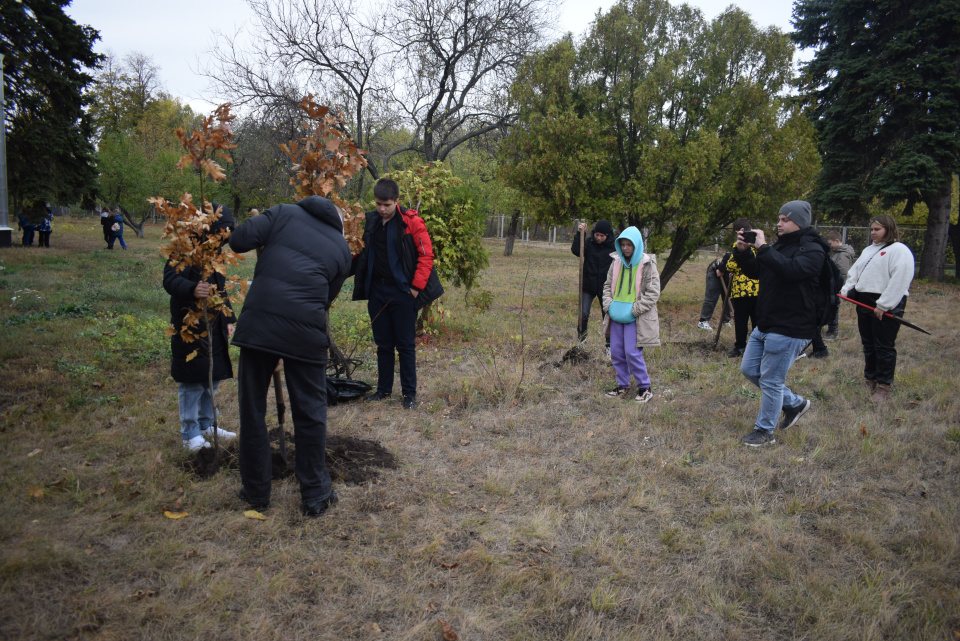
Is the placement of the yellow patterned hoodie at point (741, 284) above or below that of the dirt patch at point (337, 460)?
above

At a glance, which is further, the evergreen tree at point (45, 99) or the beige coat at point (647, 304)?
the evergreen tree at point (45, 99)

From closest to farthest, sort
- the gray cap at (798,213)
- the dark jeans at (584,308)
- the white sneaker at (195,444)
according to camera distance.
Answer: the white sneaker at (195,444)
the gray cap at (798,213)
the dark jeans at (584,308)

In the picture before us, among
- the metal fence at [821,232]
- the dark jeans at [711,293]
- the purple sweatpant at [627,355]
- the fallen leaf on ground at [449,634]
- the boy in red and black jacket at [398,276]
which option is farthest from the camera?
the metal fence at [821,232]

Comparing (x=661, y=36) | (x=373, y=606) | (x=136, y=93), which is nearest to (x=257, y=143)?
(x=661, y=36)

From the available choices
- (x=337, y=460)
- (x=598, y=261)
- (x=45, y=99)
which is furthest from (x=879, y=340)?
(x=45, y=99)

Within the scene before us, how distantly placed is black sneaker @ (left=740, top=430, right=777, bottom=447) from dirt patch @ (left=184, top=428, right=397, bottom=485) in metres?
2.98

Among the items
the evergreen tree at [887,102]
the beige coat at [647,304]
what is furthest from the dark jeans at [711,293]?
the evergreen tree at [887,102]

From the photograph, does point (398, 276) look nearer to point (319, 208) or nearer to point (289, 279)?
point (319, 208)

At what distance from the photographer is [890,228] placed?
20.7 feet

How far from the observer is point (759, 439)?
5.01 meters

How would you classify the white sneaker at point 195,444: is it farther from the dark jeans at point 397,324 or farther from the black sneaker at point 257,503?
the dark jeans at point 397,324

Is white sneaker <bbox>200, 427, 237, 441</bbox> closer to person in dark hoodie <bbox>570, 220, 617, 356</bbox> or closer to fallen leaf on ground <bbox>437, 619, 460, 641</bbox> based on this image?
fallen leaf on ground <bbox>437, 619, 460, 641</bbox>

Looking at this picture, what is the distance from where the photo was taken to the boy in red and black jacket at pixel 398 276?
5.68 metres

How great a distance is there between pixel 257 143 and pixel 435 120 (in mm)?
6469
